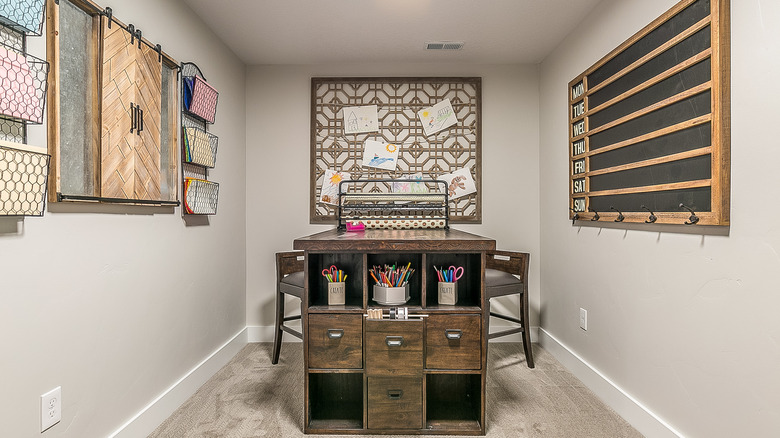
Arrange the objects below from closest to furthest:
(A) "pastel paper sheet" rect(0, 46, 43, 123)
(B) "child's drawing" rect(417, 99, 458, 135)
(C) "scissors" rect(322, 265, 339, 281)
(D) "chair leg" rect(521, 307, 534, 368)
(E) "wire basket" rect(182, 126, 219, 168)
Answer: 1. (A) "pastel paper sheet" rect(0, 46, 43, 123)
2. (C) "scissors" rect(322, 265, 339, 281)
3. (E) "wire basket" rect(182, 126, 219, 168)
4. (D) "chair leg" rect(521, 307, 534, 368)
5. (B) "child's drawing" rect(417, 99, 458, 135)

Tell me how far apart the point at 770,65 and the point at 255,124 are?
10.1 feet

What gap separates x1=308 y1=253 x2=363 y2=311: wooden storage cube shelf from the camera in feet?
6.53

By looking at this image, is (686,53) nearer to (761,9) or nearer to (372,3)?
(761,9)

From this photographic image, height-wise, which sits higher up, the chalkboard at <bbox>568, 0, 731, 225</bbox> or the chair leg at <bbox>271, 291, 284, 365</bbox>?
the chalkboard at <bbox>568, 0, 731, 225</bbox>

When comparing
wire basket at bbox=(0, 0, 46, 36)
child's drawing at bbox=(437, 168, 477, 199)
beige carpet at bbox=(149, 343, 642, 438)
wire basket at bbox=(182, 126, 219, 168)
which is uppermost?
wire basket at bbox=(0, 0, 46, 36)

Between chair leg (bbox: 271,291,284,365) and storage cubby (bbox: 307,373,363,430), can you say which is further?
chair leg (bbox: 271,291,284,365)

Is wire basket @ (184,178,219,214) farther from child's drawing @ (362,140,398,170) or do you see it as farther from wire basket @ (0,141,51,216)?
child's drawing @ (362,140,398,170)

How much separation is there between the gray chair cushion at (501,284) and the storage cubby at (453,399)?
758mm

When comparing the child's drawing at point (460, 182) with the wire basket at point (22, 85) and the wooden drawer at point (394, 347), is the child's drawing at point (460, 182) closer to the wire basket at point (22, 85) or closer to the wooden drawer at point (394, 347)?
the wooden drawer at point (394, 347)

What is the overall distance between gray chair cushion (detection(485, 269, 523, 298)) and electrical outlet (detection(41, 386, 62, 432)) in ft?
6.98

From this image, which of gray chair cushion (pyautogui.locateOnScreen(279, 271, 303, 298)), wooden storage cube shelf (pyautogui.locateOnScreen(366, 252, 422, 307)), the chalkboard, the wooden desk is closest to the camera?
the chalkboard

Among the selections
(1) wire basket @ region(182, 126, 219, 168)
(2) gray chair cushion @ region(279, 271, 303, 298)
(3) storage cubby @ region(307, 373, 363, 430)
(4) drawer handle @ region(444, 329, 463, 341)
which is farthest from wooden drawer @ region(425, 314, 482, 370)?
(1) wire basket @ region(182, 126, 219, 168)

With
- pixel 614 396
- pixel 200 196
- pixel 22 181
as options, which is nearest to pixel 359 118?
pixel 200 196

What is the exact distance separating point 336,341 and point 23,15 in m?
1.54
